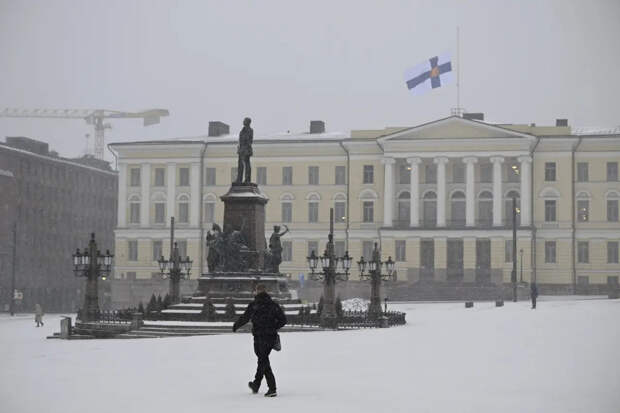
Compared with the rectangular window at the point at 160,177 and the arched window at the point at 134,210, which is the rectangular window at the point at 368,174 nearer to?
the rectangular window at the point at 160,177

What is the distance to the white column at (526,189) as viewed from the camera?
268 feet

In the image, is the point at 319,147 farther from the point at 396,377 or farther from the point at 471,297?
the point at 396,377

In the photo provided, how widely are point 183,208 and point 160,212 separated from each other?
1900 millimetres

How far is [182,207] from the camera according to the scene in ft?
292

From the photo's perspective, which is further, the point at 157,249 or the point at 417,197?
the point at 157,249

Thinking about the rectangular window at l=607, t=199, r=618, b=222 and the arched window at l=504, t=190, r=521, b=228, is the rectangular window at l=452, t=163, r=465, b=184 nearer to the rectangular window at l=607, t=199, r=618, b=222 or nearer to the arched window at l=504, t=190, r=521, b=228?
the arched window at l=504, t=190, r=521, b=228

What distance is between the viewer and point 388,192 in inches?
3332

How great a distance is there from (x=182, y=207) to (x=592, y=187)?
32.1 m

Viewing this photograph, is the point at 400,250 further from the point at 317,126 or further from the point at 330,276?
the point at 330,276

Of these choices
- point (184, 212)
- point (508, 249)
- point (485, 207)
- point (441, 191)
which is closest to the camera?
point (508, 249)

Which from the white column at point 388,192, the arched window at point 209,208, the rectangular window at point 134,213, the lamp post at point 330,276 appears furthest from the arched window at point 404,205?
the lamp post at point 330,276

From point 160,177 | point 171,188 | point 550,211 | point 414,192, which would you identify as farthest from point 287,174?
point 550,211

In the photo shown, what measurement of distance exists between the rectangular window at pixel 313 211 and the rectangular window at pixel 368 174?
4348 mm

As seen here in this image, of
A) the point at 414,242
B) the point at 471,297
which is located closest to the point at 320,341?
the point at 471,297
